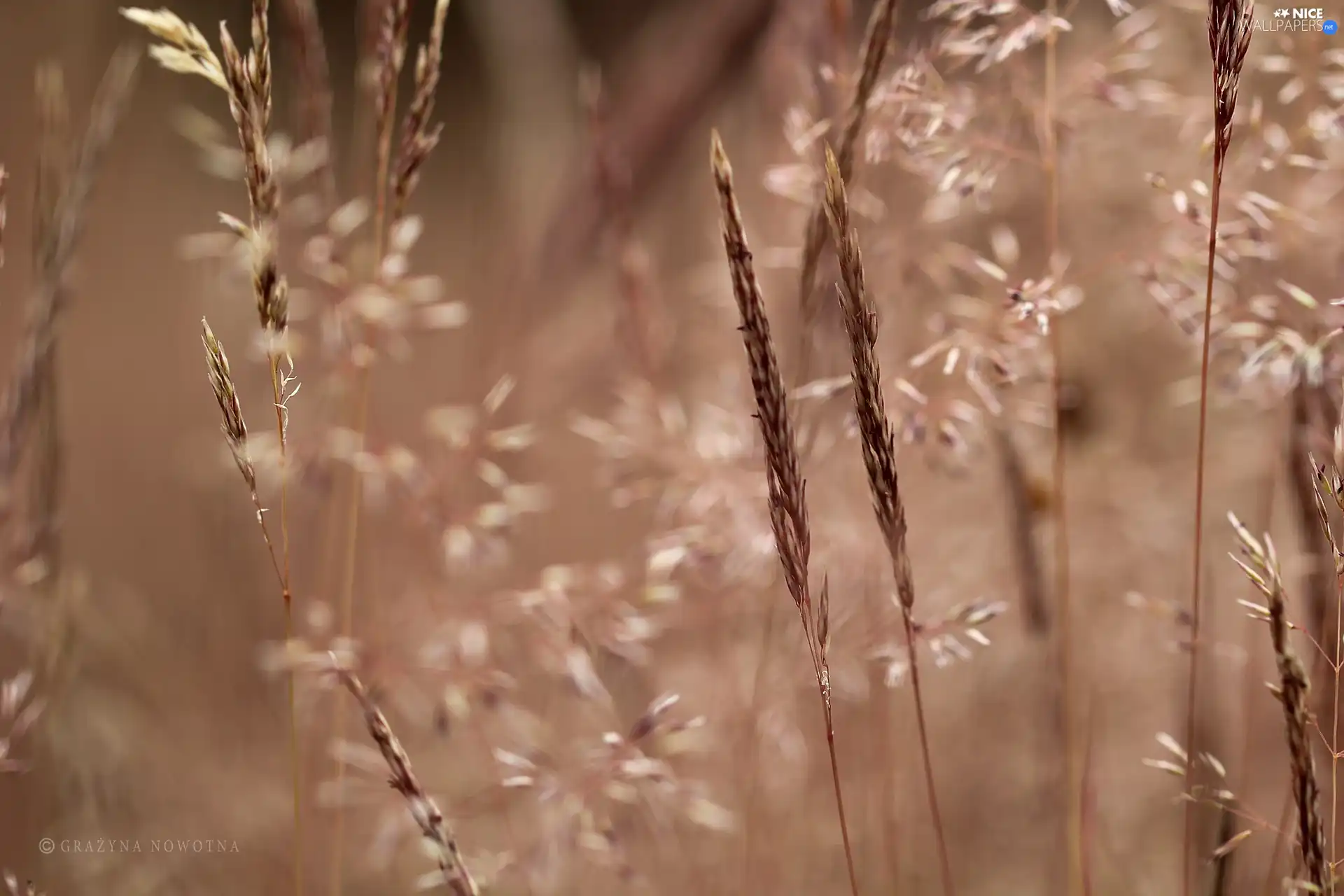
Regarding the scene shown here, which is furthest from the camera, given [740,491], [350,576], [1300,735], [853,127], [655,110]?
[655,110]

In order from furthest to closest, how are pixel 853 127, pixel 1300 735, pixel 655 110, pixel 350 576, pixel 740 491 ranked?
pixel 655 110 < pixel 740 491 < pixel 350 576 < pixel 853 127 < pixel 1300 735

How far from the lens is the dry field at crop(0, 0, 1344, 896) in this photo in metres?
0.54

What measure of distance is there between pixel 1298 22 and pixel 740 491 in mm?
526

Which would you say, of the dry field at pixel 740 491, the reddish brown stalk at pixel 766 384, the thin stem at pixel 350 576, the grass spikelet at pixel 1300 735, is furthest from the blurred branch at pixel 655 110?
the grass spikelet at pixel 1300 735

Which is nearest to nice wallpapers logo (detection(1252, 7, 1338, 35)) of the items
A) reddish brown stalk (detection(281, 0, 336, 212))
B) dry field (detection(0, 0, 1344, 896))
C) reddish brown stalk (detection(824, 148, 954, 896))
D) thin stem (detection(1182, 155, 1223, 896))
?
dry field (detection(0, 0, 1344, 896))

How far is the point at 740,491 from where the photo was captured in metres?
0.77

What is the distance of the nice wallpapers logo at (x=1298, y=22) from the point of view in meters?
0.64

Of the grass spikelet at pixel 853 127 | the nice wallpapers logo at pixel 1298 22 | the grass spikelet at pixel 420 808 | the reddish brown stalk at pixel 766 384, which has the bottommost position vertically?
the grass spikelet at pixel 420 808

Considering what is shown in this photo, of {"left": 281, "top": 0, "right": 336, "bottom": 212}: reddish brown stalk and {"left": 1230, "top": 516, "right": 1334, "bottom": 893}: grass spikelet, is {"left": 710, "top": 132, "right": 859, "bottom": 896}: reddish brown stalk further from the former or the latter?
{"left": 281, "top": 0, "right": 336, "bottom": 212}: reddish brown stalk

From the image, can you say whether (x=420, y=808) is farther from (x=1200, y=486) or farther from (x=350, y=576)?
(x=1200, y=486)

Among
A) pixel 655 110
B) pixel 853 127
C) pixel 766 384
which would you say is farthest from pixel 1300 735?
pixel 655 110

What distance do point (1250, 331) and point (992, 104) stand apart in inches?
8.3

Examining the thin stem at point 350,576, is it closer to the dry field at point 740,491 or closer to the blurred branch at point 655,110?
the dry field at point 740,491

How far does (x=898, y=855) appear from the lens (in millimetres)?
800
